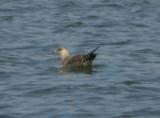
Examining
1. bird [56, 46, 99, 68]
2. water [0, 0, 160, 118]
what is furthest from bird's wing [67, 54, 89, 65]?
water [0, 0, 160, 118]

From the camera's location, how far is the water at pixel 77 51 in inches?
628

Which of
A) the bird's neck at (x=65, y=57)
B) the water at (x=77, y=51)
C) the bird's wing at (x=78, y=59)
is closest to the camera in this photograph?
the water at (x=77, y=51)

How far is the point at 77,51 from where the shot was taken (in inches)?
842

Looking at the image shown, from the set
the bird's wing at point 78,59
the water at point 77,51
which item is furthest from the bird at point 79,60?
the water at point 77,51

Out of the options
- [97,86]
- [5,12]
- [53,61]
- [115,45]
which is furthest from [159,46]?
[5,12]

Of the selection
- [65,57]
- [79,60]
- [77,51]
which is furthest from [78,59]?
[77,51]

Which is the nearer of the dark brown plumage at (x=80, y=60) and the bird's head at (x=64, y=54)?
the dark brown plumage at (x=80, y=60)

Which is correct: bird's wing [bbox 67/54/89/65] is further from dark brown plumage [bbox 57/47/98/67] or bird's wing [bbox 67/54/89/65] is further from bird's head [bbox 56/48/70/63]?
bird's head [bbox 56/48/70/63]

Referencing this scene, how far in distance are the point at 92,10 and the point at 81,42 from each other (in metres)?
4.40

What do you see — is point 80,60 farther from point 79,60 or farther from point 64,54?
point 64,54

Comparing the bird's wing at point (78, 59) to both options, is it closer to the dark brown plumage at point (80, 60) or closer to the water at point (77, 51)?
the dark brown plumage at point (80, 60)

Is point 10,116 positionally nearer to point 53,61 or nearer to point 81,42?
point 53,61

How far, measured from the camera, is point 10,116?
50.5 ft

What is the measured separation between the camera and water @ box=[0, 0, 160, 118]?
52.4 feet
